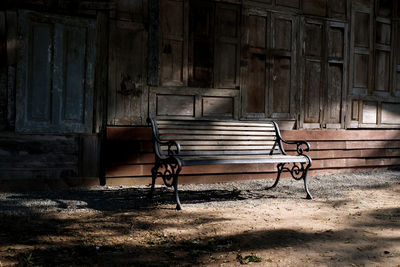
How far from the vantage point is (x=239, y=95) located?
6.38 metres

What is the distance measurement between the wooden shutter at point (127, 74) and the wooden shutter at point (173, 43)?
0.30 metres

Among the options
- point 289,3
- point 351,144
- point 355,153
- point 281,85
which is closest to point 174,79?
point 281,85

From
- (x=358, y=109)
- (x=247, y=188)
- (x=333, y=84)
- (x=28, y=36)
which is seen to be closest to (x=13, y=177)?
(x=28, y=36)

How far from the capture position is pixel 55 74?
17.7 ft

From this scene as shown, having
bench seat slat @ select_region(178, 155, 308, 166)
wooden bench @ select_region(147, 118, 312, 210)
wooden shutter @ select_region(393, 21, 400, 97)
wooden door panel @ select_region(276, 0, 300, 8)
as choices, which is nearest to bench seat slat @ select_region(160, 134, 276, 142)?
wooden bench @ select_region(147, 118, 312, 210)

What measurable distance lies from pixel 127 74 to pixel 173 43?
81 centimetres

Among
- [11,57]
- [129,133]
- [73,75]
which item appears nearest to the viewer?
[11,57]

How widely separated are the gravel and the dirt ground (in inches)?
0.5

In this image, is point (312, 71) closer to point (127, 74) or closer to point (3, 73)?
point (127, 74)

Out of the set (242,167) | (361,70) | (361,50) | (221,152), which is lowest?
(242,167)

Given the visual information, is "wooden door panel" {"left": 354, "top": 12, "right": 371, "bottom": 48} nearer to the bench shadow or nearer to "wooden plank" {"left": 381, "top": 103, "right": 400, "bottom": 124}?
"wooden plank" {"left": 381, "top": 103, "right": 400, "bottom": 124}

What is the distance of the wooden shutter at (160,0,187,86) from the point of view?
5852mm

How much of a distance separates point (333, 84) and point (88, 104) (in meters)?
4.16

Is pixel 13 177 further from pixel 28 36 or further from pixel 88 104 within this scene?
pixel 28 36
